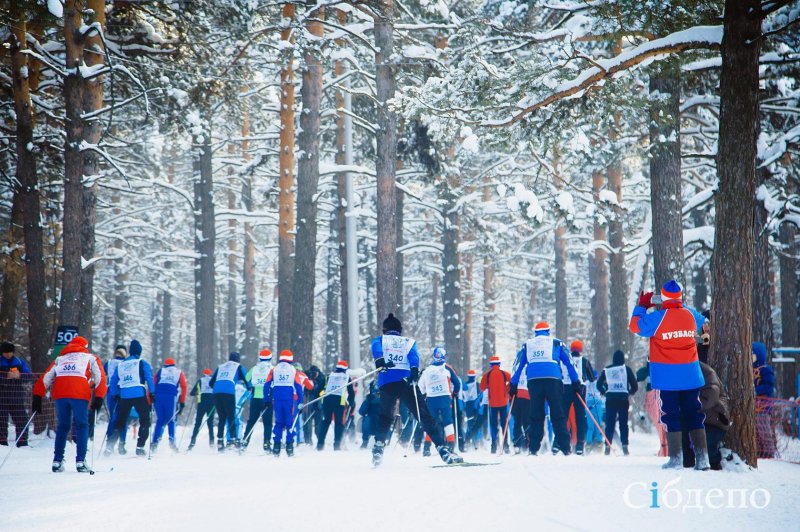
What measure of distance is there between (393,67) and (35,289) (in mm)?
9742

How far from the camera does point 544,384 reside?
12.6 m

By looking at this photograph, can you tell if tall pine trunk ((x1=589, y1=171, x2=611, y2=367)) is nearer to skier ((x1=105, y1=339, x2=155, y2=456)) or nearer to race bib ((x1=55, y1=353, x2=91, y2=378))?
skier ((x1=105, y1=339, x2=155, y2=456))

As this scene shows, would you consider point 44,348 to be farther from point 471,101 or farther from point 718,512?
point 718,512

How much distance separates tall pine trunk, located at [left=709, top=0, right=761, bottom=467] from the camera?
8.57 metres

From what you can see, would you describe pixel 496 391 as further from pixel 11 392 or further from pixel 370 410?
pixel 11 392

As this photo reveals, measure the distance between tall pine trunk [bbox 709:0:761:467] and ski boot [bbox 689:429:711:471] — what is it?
731mm

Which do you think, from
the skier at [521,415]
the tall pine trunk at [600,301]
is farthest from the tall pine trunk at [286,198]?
the tall pine trunk at [600,301]

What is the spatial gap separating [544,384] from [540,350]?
55 centimetres

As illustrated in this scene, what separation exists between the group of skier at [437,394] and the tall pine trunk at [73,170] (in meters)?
1.47

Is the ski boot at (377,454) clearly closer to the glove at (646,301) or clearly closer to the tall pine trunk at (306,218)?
the glove at (646,301)

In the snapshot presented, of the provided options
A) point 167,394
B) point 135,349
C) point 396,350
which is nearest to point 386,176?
point 167,394

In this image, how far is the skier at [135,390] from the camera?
47.1 ft

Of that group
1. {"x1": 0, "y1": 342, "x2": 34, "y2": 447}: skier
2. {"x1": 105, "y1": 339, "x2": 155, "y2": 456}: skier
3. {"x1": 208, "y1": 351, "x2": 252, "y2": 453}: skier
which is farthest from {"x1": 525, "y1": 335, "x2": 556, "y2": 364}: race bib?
{"x1": 0, "y1": 342, "x2": 34, "y2": 447}: skier

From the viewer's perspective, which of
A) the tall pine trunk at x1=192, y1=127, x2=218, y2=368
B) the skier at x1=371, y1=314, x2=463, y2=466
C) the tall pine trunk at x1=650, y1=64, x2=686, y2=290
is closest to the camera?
the skier at x1=371, y1=314, x2=463, y2=466
